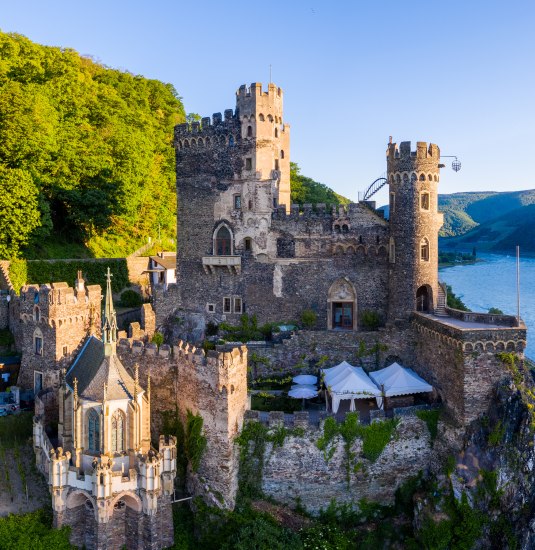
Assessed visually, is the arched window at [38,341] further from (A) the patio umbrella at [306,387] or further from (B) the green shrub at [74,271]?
(A) the patio umbrella at [306,387]

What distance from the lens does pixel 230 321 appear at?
3562cm

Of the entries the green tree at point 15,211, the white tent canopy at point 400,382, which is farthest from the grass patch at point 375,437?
the green tree at point 15,211

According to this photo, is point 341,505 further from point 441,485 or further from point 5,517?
point 5,517

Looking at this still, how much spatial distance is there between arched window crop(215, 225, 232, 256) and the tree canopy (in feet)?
72.1

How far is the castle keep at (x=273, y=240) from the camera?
32000 mm

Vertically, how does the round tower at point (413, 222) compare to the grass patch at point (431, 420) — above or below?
above

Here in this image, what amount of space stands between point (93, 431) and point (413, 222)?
19.3 metres

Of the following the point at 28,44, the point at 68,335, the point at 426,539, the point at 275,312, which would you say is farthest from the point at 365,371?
the point at 28,44

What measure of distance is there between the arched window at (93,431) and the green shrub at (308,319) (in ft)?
49.2

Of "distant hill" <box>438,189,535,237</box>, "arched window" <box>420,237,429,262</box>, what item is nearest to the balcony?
"arched window" <box>420,237,429,262</box>

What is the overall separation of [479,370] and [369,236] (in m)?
11.2

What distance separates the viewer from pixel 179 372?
25.0 meters

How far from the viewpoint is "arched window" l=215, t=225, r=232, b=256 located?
3556cm

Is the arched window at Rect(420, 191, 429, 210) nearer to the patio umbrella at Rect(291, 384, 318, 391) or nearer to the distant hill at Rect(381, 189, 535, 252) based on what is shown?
the patio umbrella at Rect(291, 384, 318, 391)
